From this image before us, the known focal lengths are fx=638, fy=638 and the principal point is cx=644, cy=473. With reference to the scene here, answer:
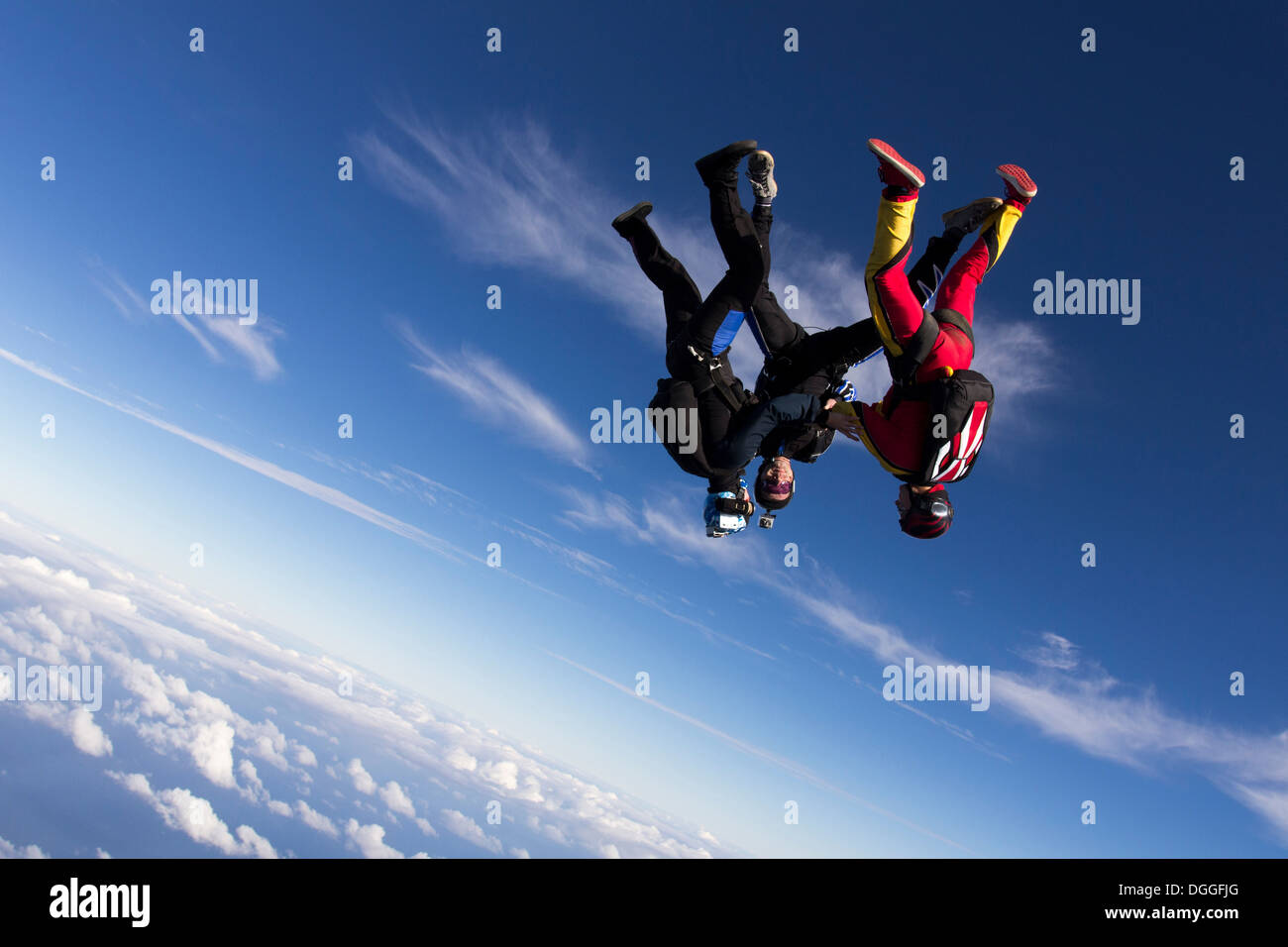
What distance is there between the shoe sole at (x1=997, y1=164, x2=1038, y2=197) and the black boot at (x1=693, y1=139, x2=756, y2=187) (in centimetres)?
181

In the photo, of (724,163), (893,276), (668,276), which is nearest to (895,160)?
(893,276)

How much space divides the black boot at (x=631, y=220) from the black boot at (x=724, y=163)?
3.27ft

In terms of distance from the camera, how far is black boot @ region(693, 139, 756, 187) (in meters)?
4.45

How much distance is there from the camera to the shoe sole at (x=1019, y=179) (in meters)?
4.50

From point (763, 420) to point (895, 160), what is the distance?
1.94 metres

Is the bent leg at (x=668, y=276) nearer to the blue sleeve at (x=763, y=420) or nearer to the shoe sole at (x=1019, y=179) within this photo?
the blue sleeve at (x=763, y=420)

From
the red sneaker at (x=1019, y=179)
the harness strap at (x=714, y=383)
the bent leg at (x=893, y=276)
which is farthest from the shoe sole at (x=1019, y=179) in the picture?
the harness strap at (x=714, y=383)

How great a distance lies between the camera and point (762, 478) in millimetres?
5258

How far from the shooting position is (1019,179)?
450cm

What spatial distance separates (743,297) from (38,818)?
867 ft

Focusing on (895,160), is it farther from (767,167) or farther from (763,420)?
(763,420)
